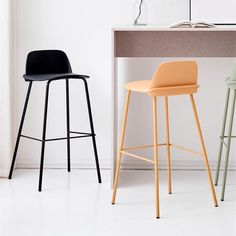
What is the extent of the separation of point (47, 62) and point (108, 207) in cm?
119

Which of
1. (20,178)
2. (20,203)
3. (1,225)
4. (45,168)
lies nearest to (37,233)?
(1,225)

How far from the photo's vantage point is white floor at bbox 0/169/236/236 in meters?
2.80

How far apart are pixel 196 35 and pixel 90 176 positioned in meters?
1.21

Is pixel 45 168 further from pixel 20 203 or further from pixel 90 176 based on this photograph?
pixel 20 203

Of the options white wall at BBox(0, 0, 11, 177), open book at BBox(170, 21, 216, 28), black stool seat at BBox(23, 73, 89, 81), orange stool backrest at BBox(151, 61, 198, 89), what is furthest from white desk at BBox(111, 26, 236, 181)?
white wall at BBox(0, 0, 11, 177)

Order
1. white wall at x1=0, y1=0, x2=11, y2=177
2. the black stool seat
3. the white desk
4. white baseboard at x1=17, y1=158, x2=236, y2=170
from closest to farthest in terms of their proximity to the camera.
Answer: the black stool seat < the white desk < white wall at x1=0, y1=0, x2=11, y2=177 < white baseboard at x1=17, y1=158, x2=236, y2=170

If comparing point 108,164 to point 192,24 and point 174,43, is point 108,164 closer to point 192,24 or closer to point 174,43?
point 174,43

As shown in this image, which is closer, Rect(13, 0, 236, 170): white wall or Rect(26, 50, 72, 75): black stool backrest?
Rect(26, 50, 72, 75): black stool backrest

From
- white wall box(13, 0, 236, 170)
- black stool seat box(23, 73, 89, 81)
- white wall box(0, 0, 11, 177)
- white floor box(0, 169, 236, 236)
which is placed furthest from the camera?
white wall box(13, 0, 236, 170)

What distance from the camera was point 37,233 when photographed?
275cm

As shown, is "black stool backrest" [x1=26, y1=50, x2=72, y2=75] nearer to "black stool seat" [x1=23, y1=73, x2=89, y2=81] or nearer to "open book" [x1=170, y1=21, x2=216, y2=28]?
"black stool seat" [x1=23, y1=73, x2=89, y2=81]

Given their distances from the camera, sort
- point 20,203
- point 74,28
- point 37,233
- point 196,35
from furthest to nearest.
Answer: point 74,28 → point 196,35 → point 20,203 → point 37,233

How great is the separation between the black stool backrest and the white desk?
396mm

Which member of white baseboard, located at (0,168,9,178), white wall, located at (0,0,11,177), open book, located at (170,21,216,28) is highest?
open book, located at (170,21,216,28)
